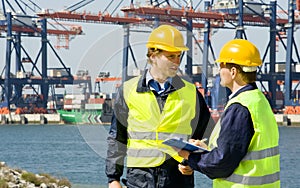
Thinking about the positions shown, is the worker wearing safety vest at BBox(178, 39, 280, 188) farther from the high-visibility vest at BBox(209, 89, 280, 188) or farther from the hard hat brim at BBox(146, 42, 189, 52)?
the hard hat brim at BBox(146, 42, 189, 52)

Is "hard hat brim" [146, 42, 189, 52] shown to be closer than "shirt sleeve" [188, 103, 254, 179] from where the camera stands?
No

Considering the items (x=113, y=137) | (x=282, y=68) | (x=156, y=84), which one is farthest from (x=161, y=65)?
(x=282, y=68)

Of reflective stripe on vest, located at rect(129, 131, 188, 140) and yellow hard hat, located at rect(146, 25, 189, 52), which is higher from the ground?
yellow hard hat, located at rect(146, 25, 189, 52)

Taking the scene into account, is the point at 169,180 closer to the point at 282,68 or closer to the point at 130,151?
the point at 130,151

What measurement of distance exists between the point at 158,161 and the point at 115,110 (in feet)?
1.02

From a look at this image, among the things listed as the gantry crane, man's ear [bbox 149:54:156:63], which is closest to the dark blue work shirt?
man's ear [bbox 149:54:156:63]

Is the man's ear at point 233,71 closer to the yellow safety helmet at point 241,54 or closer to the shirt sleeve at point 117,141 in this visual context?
the yellow safety helmet at point 241,54

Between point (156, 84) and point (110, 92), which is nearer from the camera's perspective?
point (156, 84)

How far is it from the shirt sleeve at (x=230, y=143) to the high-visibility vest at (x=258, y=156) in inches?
0.9

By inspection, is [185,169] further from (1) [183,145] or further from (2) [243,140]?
(2) [243,140]

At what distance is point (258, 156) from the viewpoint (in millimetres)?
3174

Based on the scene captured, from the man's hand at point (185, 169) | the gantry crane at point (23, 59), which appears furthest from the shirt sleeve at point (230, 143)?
the gantry crane at point (23, 59)

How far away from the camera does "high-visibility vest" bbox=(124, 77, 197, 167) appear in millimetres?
3619

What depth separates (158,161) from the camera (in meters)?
3.62
